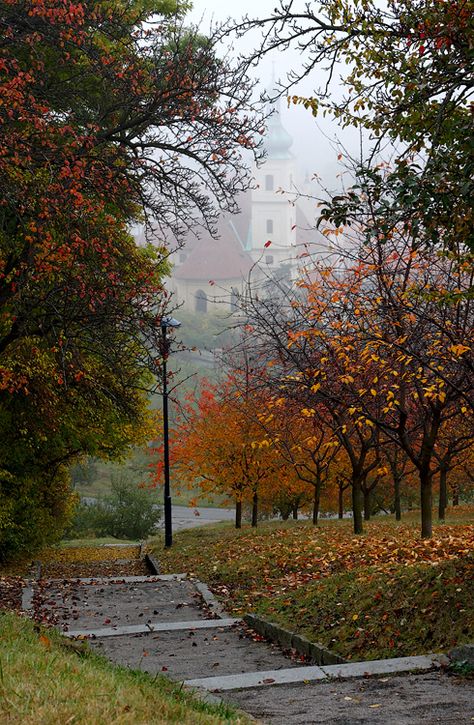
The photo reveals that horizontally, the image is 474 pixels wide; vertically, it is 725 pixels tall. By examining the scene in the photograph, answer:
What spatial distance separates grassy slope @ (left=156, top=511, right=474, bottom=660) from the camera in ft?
24.1

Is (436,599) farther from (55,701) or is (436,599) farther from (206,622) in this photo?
(55,701)

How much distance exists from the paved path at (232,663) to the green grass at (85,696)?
70 centimetres

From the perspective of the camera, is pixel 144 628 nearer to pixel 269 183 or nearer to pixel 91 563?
pixel 91 563

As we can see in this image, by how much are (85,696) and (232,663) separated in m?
3.95

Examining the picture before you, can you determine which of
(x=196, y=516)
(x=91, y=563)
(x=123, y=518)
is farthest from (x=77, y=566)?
(x=196, y=516)

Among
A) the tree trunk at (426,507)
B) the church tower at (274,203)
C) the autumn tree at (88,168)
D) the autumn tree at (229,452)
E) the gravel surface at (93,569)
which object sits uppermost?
the church tower at (274,203)

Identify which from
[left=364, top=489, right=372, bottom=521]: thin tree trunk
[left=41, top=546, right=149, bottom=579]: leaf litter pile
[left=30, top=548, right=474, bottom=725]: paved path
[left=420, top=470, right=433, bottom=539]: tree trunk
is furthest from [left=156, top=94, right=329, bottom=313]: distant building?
[left=30, top=548, right=474, bottom=725]: paved path

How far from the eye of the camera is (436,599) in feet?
25.1

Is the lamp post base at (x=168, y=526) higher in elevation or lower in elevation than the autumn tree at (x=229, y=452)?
lower

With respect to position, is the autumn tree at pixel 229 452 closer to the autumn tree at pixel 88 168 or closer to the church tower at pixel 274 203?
the autumn tree at pixel 88 168

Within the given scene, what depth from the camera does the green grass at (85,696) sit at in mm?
3977

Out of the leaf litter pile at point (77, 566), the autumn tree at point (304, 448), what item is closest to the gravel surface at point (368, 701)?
the leaf litter pile at point (77, 566)

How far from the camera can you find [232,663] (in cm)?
800

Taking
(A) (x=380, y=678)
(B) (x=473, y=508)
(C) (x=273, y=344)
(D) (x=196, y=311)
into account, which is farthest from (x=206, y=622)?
(D) (x=196, y=311)
